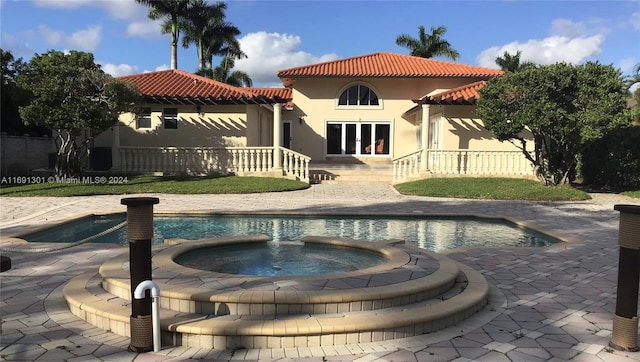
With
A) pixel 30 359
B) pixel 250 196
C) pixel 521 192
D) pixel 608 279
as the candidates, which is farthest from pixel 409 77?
pixel 30 359

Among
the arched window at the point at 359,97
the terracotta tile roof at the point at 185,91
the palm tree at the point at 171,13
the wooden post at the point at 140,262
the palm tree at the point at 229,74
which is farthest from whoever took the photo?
the palm tree at the point at 229,74

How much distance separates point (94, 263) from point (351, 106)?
68.3 feet

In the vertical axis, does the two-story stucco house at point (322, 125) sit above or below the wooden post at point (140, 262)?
above

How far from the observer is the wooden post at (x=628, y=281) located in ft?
11.7

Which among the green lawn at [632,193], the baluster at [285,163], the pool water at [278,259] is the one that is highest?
the baluster at [285,163]

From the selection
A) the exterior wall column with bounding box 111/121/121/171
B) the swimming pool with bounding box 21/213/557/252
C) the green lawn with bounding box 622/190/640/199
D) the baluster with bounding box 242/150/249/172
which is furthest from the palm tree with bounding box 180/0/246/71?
the green lawn with bounding box 622/190/640/199

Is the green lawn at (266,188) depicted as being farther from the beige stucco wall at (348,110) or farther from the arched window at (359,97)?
the arched window at (359,97)

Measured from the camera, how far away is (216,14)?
3784cm

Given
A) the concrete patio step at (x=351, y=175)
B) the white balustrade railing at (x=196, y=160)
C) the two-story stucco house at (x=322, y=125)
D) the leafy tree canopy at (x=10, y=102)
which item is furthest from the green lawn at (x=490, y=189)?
the leafy tree canopy at (x=10, y=102)

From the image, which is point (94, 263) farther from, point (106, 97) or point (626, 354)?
point (106, 97)

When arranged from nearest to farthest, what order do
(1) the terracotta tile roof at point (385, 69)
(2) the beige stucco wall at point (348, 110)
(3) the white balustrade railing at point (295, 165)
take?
(3) the white balustrade railing at point (295, 165) < (1) the terracotta tile roof at point (385, 69) < (2) the beige stucco wall at point (348, 110)

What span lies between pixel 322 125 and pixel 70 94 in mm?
13669

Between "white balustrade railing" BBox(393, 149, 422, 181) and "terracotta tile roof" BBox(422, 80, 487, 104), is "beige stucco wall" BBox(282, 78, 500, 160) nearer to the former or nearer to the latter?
"terracotta tile roof" BBox(422, 80, 487, 104)

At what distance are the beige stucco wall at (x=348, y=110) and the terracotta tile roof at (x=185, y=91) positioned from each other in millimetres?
4550
